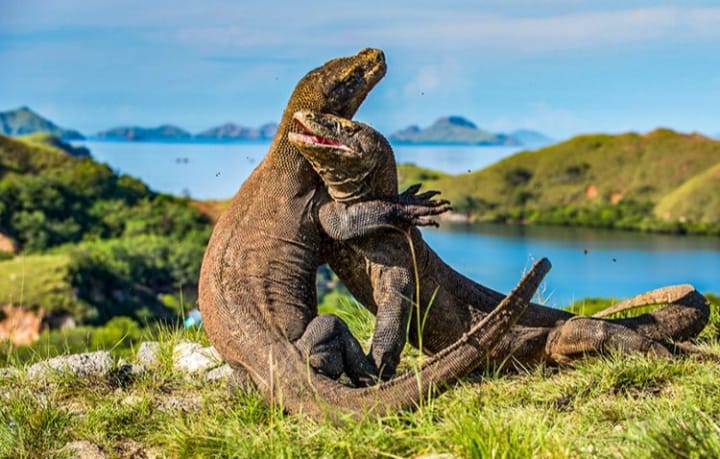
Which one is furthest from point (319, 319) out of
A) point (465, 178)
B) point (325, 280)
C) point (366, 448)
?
point (465, 178)

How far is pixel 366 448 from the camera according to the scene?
6.26 meters

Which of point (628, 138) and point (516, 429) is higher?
point (628, 138)

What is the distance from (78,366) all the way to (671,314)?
5595 millimetres

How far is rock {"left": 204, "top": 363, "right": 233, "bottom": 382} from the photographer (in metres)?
9.12

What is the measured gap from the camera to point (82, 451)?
23.0ft

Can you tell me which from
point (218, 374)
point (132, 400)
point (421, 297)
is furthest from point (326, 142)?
point (218, 374)

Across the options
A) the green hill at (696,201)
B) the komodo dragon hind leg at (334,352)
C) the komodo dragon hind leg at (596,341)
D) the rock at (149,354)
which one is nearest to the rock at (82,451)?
the komodo dragon hind leg at (334,352)

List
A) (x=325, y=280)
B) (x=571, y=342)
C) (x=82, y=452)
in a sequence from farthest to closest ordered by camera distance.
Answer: (x=325, y=280), (x=571, y=342), (x=82, y=452)

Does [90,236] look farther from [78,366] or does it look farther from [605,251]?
[78,366]

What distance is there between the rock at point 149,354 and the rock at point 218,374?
25.6 inches

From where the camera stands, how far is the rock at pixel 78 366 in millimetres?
9047

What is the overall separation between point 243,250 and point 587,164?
9031 centimetres

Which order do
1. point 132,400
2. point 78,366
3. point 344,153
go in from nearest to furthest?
1. point 344,153
2. point 132,400
3. point 78,366

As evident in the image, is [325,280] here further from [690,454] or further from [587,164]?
[690,454]
